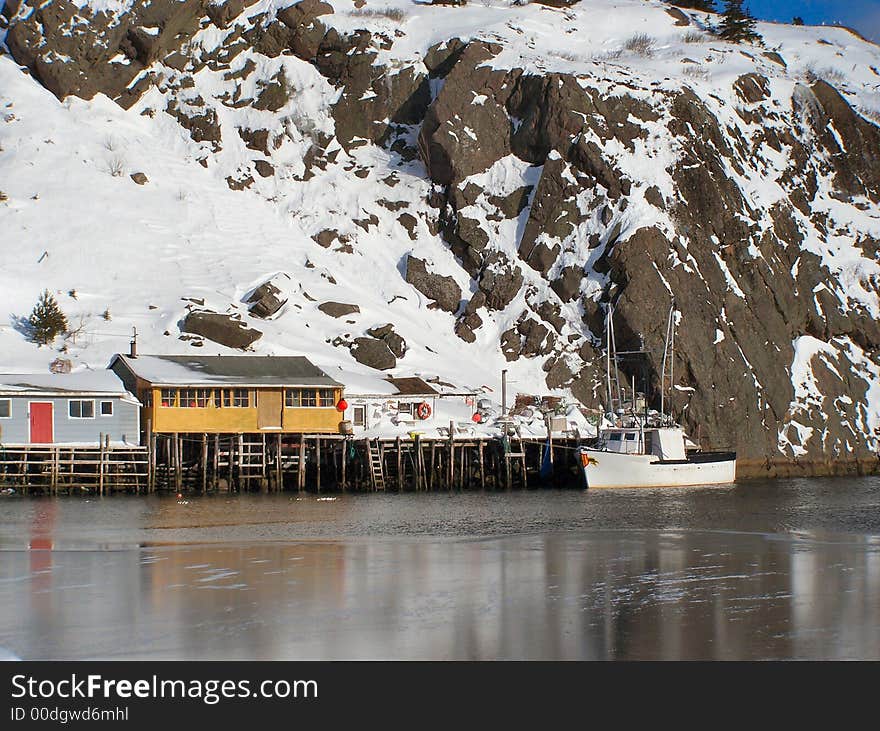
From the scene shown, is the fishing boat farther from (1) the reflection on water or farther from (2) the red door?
(2) the red door

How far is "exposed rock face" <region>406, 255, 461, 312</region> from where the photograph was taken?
94625mm

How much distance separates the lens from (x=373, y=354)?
274 feet

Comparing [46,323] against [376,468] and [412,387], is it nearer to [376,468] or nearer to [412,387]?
[412,387]

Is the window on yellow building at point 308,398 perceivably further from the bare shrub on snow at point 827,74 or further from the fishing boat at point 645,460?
the bare shrub on snow at point 827,74

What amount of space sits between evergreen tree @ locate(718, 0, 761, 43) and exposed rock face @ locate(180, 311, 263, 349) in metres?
63.3

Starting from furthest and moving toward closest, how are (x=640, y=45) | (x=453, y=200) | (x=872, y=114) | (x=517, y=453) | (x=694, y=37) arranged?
(x=694, y=37) < (x=640, y=45) < (x=872, y=114) < (x=453, y=200) < (x=517, y=453)

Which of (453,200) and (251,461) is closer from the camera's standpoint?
(251,461)

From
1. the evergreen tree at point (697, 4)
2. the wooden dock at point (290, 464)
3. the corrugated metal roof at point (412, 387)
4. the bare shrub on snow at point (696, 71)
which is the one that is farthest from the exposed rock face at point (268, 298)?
the evergreen tree at point (697, 4)

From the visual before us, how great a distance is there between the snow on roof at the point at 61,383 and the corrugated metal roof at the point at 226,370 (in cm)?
139

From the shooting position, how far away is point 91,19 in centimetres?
10419

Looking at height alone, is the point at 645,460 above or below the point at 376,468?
above

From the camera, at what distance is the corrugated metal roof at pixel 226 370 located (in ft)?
220

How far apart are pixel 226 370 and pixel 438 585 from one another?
4061 centimetres

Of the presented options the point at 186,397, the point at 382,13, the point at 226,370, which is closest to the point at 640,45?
the point at 382,13
